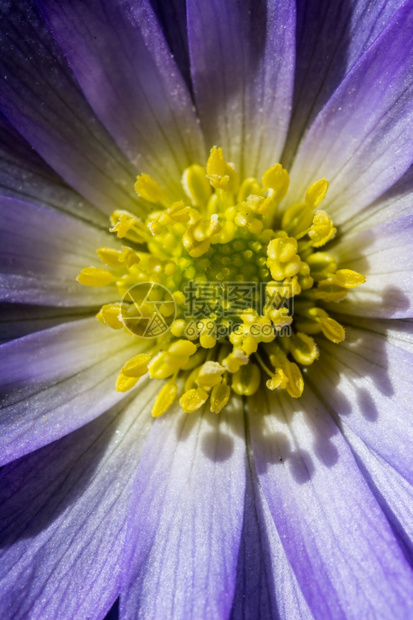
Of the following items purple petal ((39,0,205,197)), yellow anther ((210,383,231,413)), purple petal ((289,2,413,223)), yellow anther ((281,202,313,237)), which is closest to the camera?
purple petal ((289,2,413,223))

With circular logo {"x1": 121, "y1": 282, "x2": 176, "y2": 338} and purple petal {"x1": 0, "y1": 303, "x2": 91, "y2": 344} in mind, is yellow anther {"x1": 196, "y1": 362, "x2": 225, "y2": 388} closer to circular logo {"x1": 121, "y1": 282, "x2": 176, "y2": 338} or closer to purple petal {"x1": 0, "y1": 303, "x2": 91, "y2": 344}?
circular logo {"x1": 121, "y1": 282, "x2": 176, "y2": 338}

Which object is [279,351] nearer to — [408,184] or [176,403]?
[176,403]

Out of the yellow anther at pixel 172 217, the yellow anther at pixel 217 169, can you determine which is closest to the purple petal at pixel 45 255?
the yellow anther at pixel 172 217

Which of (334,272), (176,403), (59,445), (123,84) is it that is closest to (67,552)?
(59,445)

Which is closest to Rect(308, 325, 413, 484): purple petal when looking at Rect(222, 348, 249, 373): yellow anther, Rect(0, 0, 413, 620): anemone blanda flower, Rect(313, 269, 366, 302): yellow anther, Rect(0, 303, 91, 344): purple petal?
Rect(0, 0, 413, 620): anemone blanda flower

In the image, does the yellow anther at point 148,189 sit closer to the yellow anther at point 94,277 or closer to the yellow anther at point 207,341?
the yellow anther at point 94,277

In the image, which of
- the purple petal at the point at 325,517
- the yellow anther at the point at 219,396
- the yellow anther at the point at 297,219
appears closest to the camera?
the purple petal at the point at 325,517

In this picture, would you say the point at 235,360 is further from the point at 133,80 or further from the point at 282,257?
the point at 133,80
